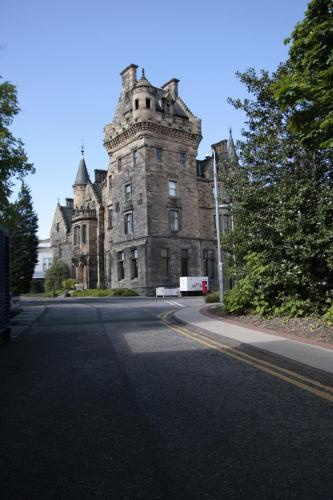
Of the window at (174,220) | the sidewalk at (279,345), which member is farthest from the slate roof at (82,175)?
the sidewalk at (279,345)

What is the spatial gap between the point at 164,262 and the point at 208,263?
6268 mm

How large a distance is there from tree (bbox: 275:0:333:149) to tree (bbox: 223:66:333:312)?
1.47 metres

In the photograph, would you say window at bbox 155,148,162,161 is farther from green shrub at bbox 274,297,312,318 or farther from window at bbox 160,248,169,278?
green shrub at bbox 274,297,312,318

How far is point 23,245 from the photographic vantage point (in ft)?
161

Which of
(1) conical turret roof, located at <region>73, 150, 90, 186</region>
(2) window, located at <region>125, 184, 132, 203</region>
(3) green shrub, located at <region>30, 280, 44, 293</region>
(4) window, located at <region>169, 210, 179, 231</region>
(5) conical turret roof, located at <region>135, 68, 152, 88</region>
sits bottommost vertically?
(3) green shrub, located at <region>30, 280, 44, 293</region>

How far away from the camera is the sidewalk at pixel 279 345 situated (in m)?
7.21

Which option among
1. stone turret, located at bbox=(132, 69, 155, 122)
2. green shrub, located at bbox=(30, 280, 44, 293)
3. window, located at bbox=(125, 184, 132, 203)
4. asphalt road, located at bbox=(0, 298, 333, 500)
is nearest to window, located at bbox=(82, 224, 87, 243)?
window, located at bbox=(125, 184, 132, 203)

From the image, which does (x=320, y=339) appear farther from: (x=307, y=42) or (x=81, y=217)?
(x=81, y=217)

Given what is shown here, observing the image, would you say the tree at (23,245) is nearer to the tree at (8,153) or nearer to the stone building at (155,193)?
the stone building at (155,193)

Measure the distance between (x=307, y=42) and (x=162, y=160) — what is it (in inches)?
1361

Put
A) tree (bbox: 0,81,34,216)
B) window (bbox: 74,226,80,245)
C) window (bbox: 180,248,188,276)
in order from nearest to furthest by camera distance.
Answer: tree (bbox: 0,81,34,216) < window (bbox: 180,248,188,276) < window (bbox: 74,226,80,245)

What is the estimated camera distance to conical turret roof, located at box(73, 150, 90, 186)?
193 feet

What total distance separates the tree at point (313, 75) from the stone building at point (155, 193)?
30.5 metres

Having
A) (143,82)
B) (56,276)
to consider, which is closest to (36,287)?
(56,276)
